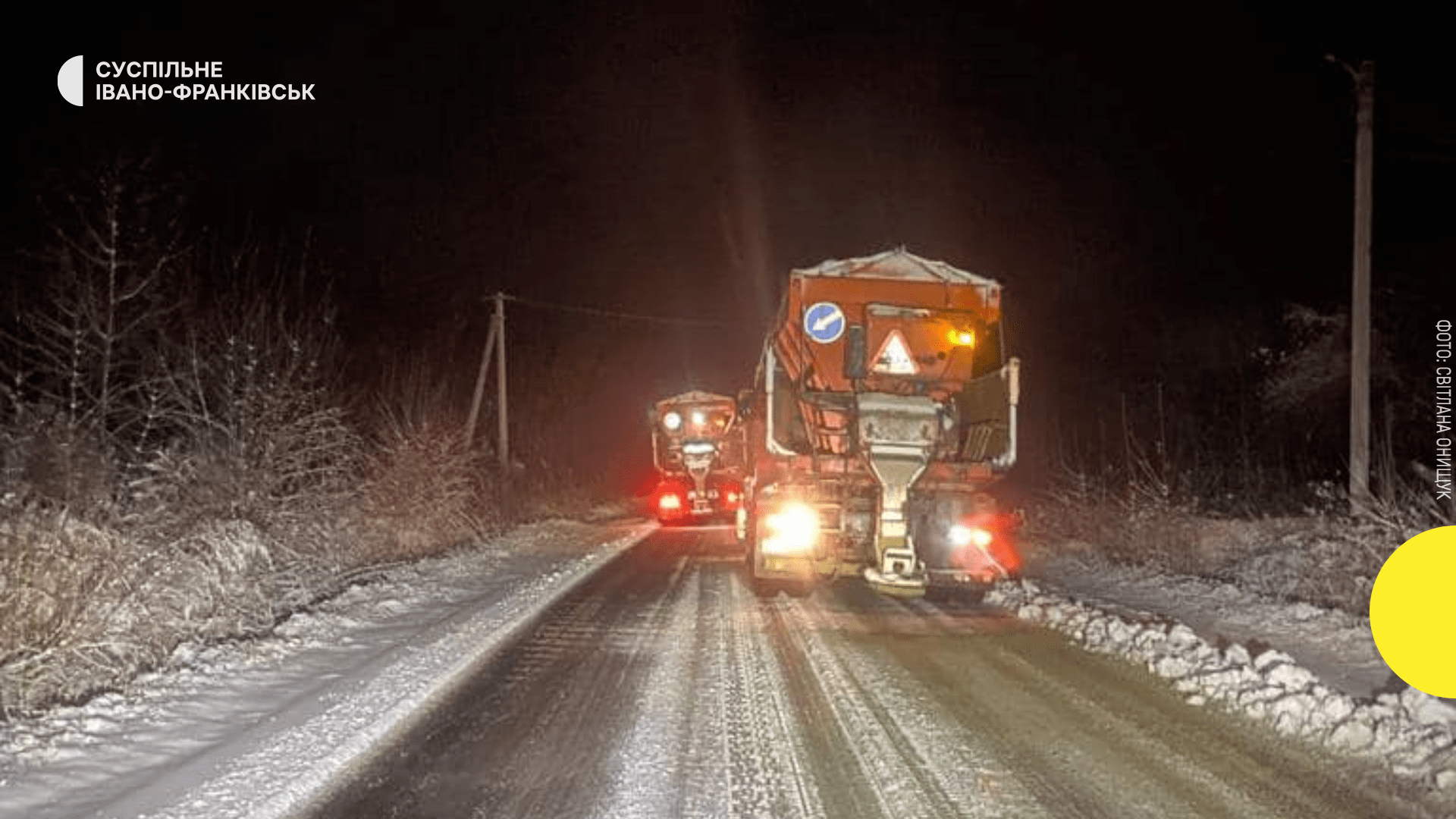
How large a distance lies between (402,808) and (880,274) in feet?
32.8

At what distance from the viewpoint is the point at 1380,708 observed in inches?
288

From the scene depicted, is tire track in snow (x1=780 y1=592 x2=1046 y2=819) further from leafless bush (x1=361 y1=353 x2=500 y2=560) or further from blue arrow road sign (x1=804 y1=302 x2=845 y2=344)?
leafless bush (x1=361 y1=353 x2=500 y2=560)

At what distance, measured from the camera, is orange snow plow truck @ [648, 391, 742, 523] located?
3158 cm

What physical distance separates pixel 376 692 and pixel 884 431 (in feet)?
22.0

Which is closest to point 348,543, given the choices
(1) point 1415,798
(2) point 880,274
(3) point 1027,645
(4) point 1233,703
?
(2) point 880,274

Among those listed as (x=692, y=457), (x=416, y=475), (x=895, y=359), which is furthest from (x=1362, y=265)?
(x=692, y=457)

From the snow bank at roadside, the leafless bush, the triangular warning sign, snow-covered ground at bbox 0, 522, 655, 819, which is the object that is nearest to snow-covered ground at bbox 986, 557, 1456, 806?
the snow bank at roadside

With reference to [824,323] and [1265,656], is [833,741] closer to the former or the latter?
[1265,656]

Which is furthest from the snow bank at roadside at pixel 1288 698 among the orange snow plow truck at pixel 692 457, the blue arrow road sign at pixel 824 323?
the orange snow plow truck at pixel 692 457

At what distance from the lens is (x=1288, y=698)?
25.3ft

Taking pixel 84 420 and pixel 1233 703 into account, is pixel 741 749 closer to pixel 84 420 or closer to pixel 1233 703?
pixel 1233 703

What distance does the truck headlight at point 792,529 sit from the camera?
43.8 ft

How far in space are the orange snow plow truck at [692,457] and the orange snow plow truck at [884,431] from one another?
1670 cm

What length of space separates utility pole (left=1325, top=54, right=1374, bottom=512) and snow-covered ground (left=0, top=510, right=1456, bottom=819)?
9.89 ft
